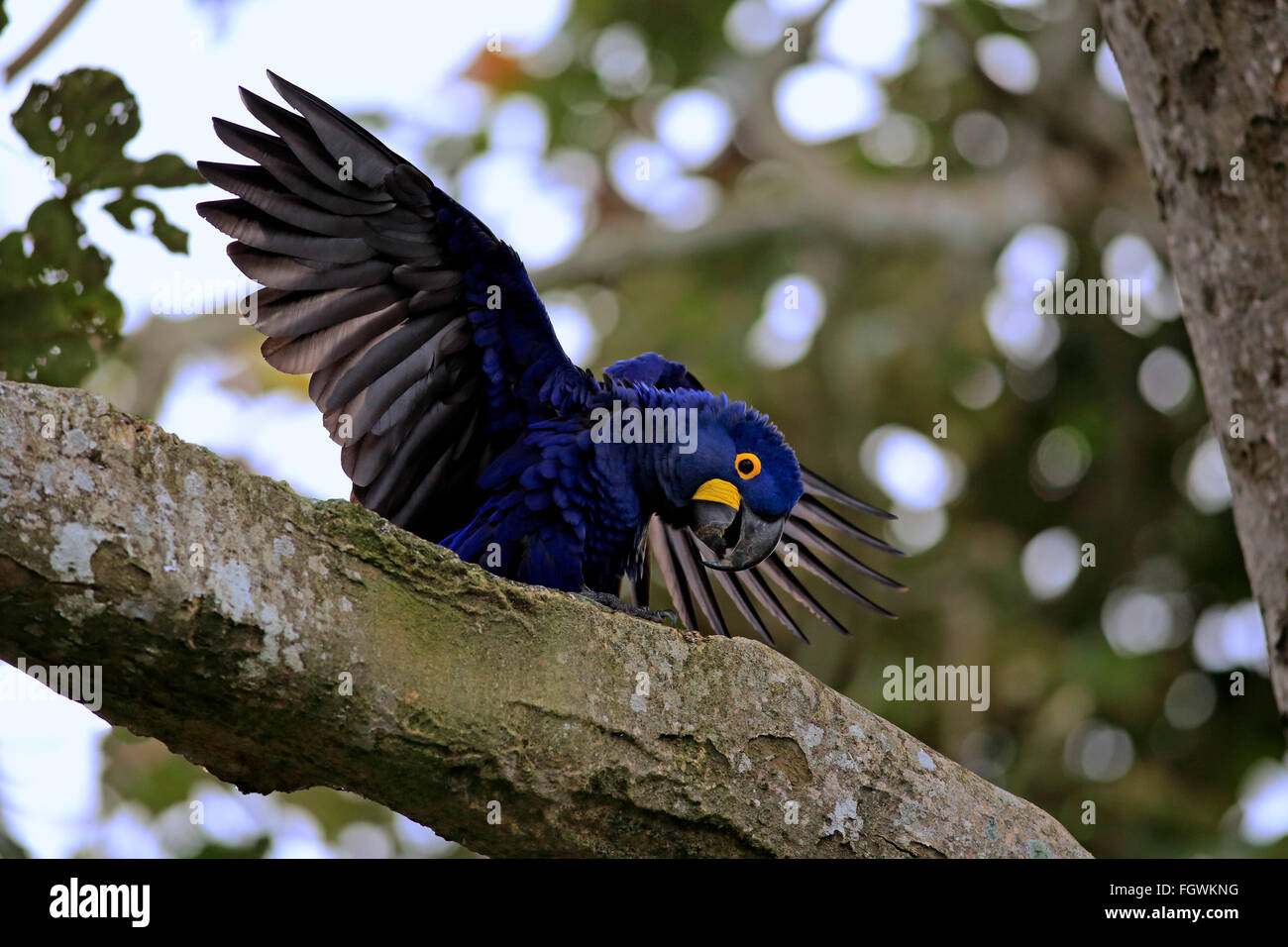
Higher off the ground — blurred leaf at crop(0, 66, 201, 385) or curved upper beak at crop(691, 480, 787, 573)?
blurred leaf at crop(0, 66, 201, 385)

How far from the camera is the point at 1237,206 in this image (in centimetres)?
408

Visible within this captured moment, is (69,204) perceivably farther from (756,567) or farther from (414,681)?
(756,567)

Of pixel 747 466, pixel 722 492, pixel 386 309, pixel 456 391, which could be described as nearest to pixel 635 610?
pixel 722 492

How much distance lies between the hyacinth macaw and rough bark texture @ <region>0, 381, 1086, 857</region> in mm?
1085

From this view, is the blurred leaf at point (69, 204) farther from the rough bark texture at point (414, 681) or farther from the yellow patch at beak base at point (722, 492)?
the yellow patch at beak base at point (722, 492)

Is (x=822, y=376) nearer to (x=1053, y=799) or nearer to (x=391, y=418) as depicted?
(x=1053, y=799)

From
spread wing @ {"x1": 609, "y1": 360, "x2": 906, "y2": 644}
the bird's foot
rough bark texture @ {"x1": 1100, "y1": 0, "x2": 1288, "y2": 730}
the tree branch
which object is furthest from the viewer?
spread wing @ {"x1": 609, "y1": 360, "x2": 906, "y2": 644}

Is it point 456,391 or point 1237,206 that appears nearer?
point 1237,206

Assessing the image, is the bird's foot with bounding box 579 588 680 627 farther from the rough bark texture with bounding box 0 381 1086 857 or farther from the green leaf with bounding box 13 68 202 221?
the green leaf with bounding box 13 68 202 221

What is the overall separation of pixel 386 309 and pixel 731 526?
155 centimetres

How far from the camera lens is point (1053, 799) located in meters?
10.3

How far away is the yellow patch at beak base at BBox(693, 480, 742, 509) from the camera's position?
16.4 feet

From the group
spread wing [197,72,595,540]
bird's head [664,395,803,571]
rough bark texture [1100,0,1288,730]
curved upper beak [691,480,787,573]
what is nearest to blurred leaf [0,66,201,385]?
spread wing [197,72,595,540]
